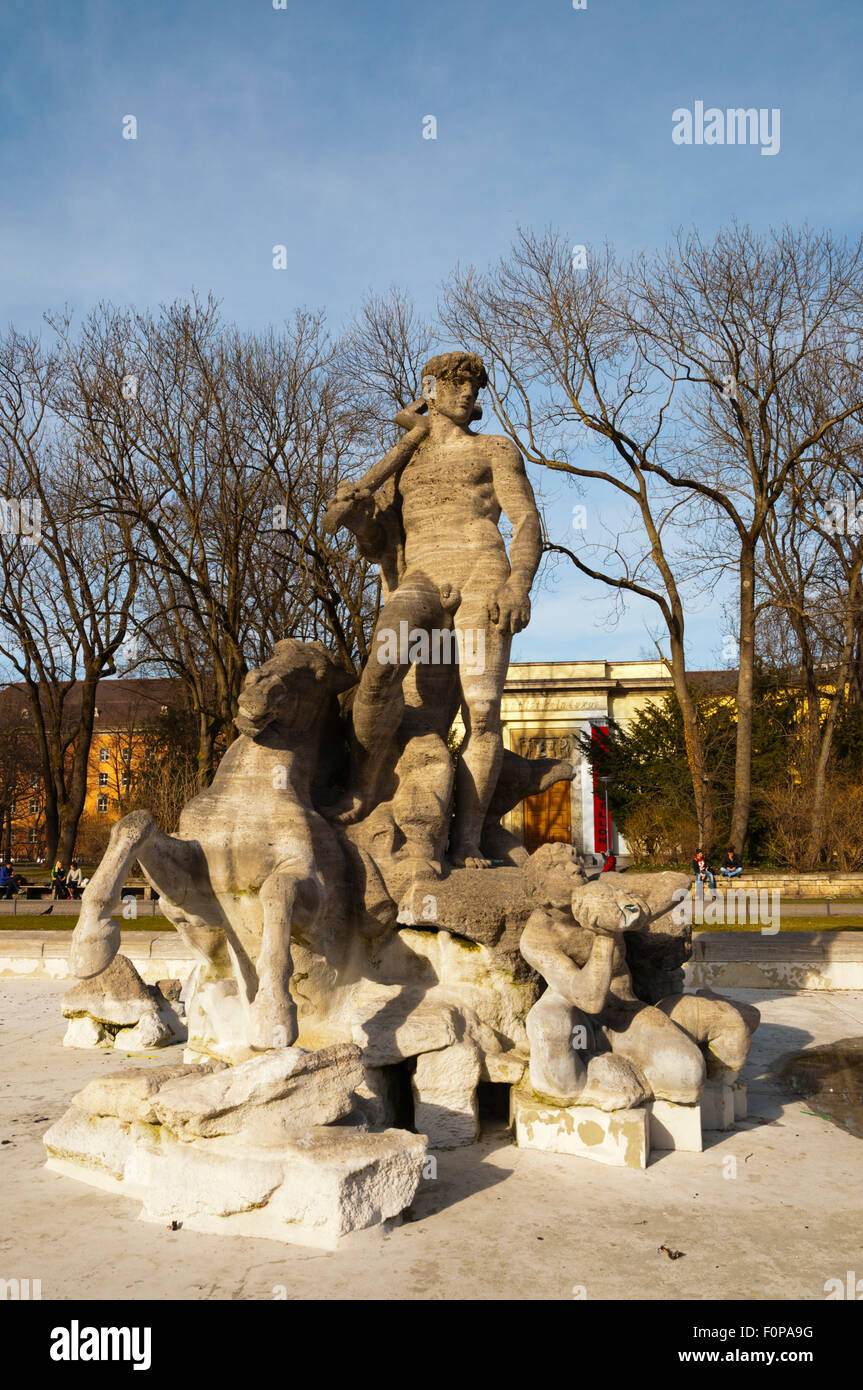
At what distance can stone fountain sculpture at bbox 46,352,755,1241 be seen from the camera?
3.65m

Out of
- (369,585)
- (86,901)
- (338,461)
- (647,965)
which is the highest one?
(338,461)

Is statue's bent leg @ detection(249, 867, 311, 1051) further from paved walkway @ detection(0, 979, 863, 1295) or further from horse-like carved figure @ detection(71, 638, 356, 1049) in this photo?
paved walkway @ detection(0, 979, 863, 1295)

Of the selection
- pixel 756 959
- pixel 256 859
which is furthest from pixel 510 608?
pixel 756 959

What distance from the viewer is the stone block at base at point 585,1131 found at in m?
4.29

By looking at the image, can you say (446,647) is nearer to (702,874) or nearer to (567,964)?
(567,964)

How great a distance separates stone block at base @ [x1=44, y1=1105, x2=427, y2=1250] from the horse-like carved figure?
0.67 metres

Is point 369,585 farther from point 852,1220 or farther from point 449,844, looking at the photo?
point 852,1220

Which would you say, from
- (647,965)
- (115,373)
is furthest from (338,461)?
(647,965)

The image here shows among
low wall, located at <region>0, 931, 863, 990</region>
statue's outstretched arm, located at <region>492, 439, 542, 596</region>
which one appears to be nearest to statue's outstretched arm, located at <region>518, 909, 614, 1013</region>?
statue's outstretched arm, located at <region>492, 439, 542, 596</region>

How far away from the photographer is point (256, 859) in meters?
4.84

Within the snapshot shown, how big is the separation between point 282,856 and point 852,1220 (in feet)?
8.80

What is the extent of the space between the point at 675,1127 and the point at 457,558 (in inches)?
127

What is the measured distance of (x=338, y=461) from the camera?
18.8 meters
